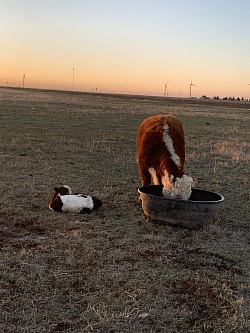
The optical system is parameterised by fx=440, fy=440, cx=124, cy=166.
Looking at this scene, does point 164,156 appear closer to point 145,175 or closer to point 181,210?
point 145,175

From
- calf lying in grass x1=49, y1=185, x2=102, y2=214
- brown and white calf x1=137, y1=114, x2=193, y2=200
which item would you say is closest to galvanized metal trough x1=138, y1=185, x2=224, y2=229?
brown and white calf x1=137, y1=114, x2=193, y2=200

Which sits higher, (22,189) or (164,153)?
(164,153)

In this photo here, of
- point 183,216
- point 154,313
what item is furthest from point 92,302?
point 183,216

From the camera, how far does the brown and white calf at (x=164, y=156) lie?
21.7 feet

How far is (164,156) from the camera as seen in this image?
7.09 m

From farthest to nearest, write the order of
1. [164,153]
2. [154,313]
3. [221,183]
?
1. [221,183]
2. [164,153]
3. [154,313]

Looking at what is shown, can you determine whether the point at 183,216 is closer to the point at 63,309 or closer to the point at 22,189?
the point at 63,309

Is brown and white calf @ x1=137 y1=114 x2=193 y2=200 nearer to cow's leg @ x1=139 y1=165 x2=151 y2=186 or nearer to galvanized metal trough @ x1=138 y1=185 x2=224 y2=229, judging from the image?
cow's leg @ x1=139 y1=165 x2=151 y2=186

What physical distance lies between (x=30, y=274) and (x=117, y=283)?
0.95 meters

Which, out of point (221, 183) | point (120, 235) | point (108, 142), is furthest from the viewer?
point (108, 142)

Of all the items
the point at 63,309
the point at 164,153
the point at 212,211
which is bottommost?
the point at 63,309

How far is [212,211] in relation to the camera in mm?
6500

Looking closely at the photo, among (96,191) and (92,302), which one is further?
(96,191)

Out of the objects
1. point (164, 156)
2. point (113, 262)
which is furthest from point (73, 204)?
point (113, 262)
